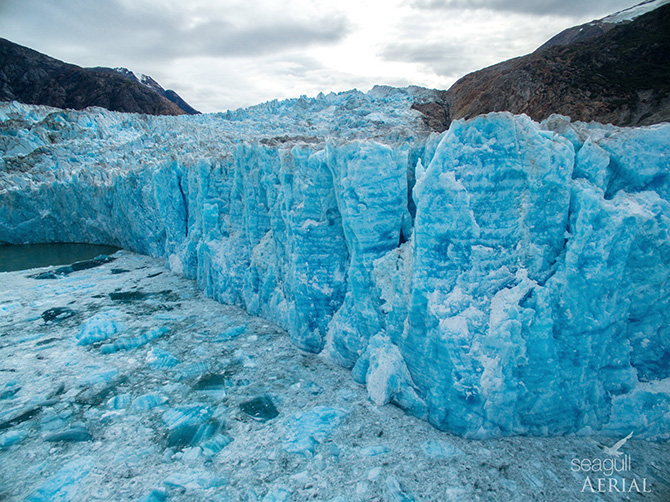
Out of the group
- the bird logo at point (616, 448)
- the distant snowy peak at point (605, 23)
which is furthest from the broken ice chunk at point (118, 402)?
the distant snowy peak at point (605, 23)

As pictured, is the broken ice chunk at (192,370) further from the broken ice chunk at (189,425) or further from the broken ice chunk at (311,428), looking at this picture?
the broken ice chunk at (311,428)

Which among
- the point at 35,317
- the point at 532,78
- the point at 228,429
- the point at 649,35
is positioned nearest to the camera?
the point at 228,429

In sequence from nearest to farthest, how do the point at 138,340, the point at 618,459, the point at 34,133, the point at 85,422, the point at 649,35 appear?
the point at 618,459 → the point at 85,422 → the point at 138,340 → the point at 649,35 → the point at 34,133

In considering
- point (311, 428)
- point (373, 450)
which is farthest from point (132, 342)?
point (373, 450)

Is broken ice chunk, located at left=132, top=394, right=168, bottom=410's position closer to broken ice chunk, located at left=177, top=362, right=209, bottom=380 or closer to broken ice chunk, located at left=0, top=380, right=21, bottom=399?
broken ice chunk, located at left=177, top=362, right=209, bottom=380

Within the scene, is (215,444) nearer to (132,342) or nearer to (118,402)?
(118,402)

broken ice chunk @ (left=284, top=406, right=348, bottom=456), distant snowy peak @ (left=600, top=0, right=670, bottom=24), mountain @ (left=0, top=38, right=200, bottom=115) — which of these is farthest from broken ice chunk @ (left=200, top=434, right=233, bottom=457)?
mountain @ (left=0, top=38, right=200, bottom=115)

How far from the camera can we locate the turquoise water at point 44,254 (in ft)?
34.4

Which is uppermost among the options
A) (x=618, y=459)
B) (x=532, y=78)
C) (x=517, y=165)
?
(x=532, y=78)

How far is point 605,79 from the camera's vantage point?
9.64 metres

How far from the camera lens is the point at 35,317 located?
6.22 m

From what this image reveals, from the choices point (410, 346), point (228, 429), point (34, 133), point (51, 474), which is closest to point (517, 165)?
point (410, 346)

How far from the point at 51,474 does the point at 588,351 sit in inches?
178

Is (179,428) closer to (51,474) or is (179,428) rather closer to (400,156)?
(51,474)
